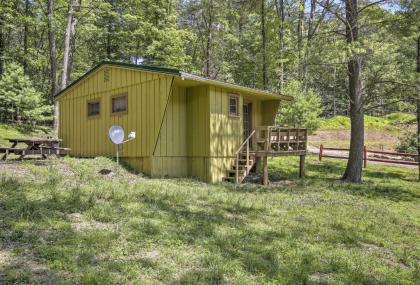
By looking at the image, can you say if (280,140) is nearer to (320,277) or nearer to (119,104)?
(119,104)

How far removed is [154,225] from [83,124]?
9.26 metres

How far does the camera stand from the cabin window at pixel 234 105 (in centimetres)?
1322

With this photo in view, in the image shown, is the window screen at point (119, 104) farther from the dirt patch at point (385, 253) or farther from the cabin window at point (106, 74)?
the dirt patch at point (385, 253)

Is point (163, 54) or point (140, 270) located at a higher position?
point (163, 54)

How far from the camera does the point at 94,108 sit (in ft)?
46.3

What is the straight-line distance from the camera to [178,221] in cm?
678

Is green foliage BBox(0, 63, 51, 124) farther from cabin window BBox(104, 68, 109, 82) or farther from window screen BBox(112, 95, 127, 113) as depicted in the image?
window screen BBox(112, 95, 127, 113)

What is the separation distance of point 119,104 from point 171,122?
2086mm

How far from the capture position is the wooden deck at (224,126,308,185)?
12688 millimetres

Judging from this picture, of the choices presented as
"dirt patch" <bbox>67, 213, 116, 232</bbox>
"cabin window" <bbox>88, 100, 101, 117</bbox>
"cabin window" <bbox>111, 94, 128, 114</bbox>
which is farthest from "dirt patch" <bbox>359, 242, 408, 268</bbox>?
"cabin window" <bbox>88, 100, 101, 117</bbox>

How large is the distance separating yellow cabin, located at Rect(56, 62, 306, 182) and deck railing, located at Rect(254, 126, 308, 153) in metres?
0.04

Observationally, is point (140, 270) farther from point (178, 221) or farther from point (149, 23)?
point (149, 23)

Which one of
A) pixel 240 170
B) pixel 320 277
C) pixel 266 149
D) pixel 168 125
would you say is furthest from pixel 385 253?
pixel 168 125

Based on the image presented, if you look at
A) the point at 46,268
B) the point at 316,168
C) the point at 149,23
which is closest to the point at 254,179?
the point at 316,168
